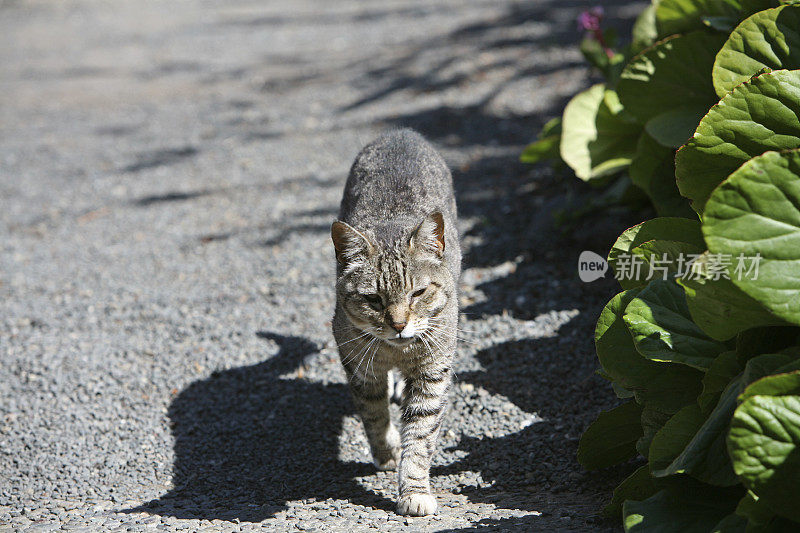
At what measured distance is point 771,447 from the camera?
1.77 m

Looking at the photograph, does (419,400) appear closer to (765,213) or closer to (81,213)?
(765,213)

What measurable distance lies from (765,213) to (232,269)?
374cm

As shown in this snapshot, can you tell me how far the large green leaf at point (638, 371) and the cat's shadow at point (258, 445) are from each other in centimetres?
108

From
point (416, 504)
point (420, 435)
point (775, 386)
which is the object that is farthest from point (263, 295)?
point (775, 386)

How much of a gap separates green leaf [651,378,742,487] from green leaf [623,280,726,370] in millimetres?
202

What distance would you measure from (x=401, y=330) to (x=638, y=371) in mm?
933

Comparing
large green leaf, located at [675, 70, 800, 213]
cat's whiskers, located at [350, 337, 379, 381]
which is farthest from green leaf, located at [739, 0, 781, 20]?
cat's whiskers, located at [350, 337, 379, 381]

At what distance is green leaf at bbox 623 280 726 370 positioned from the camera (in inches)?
87.5

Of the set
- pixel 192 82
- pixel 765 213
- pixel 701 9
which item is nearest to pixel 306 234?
pixel 701 9

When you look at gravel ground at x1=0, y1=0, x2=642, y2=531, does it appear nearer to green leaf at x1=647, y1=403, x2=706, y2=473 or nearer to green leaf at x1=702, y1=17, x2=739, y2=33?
green leaf at x1=647, y1=403, x2=706, y2=473

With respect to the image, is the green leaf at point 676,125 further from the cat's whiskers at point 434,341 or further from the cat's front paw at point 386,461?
the cat's front paw at point 386,461

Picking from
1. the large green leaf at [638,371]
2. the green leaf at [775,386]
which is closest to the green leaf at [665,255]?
the large green leaf at [638,371]

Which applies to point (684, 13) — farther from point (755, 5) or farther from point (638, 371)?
point (638, 371)

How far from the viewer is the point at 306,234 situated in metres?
5.34
